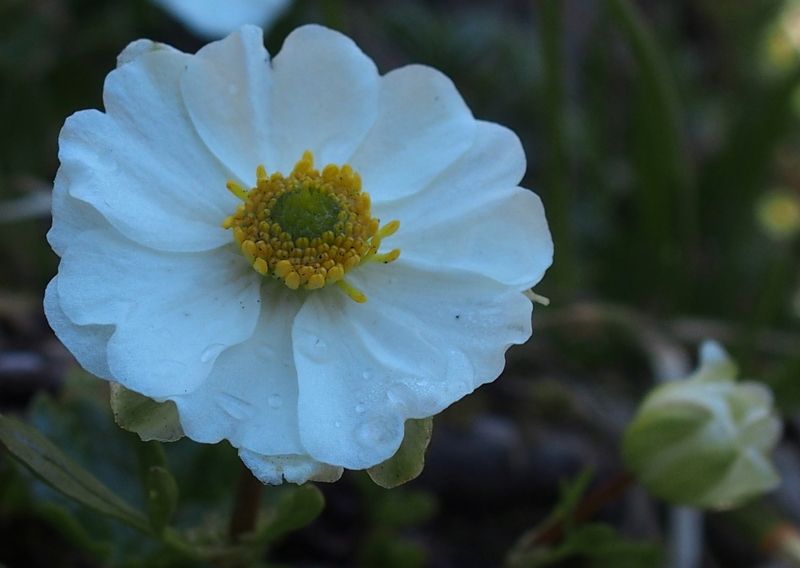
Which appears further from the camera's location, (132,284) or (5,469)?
(5,469)

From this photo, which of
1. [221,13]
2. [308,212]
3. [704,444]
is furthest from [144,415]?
[221,13]

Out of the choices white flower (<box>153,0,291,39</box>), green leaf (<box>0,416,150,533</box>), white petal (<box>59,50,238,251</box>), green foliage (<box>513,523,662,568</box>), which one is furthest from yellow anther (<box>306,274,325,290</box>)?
white flower (<box>153,0,291,39</box>)

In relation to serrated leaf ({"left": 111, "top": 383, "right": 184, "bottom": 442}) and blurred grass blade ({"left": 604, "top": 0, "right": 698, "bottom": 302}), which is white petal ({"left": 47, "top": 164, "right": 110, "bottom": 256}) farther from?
blurred grass blade ({"left": 604, "top": 0, "right": 698, "bottom": 302})

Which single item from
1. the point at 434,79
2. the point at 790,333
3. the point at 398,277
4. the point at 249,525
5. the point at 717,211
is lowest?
the point at 790,333

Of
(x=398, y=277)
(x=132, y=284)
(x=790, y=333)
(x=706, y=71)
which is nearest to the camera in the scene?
(x=132, y=284)

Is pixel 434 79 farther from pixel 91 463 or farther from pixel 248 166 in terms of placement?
pixel 91 463

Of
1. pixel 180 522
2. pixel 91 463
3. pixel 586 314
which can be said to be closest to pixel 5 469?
pixel 91 463
